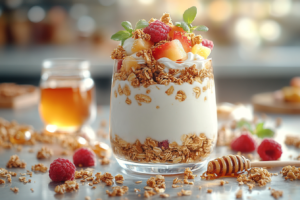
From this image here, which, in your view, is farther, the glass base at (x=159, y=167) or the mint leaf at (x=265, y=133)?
the mint leaf at (x=265, y=133)

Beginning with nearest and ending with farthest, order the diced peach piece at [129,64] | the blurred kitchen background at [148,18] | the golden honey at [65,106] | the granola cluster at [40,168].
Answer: the diced peach piece at [129,64], the granola cluster at [40,168], the golden honey at [65,106], the blurred kitchen background at [148,18]

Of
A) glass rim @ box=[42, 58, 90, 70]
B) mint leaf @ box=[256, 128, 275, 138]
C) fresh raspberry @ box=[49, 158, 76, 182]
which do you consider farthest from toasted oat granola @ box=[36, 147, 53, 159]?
mint leaf @ box=[256, 128, 275, 138]

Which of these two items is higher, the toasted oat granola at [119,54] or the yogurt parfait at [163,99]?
the toasted oat granola at [119,54]

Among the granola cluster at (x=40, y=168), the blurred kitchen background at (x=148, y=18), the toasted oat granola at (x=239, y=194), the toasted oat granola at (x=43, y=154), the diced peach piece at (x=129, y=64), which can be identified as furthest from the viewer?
the blurred kitchen background at (x=148, y=18)

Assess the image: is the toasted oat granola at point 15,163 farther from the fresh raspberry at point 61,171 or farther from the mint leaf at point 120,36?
the mint leaf at point 120,36

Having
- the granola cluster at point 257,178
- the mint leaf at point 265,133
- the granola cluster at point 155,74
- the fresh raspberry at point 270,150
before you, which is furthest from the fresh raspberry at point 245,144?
the granola cluster at point 155,74

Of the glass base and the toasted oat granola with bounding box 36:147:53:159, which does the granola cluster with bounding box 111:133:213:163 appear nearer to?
the glass base
